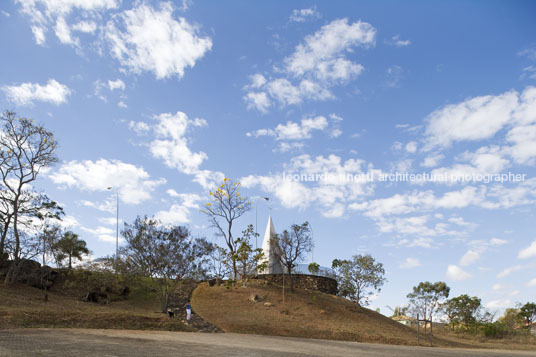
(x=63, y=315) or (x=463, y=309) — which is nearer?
(x=63, y=315)

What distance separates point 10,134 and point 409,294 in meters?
44.9

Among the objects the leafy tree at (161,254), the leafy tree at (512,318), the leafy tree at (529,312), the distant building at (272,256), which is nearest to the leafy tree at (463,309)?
the leafy tree at (512,318)

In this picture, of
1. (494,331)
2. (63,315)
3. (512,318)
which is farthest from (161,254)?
(512,318)

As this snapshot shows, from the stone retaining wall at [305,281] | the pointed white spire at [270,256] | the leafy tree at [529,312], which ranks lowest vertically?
the leafy tree at [529,312]

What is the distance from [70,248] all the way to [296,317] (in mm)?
Answer: 20609

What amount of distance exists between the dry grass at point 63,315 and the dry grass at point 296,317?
3.60 m

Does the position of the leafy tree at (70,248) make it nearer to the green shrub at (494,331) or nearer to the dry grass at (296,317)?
the dry grass at (296,317)

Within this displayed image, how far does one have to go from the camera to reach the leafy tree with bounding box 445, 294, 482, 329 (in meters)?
43.1

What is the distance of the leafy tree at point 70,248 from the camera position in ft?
106

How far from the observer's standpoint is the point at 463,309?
144ft

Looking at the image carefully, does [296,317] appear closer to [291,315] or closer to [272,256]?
[291,315]

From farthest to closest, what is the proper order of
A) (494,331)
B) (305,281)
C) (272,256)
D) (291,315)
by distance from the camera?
(272,256)
(305,281)
(494,331)
(291,315)

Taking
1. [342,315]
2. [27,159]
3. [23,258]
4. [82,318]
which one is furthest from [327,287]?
[27,159]

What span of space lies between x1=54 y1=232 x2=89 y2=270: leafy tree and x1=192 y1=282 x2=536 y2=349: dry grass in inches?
447
